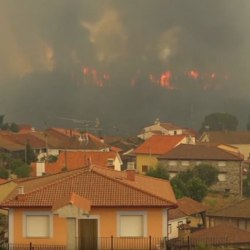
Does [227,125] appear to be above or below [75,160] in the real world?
above

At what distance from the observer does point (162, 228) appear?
16.2m

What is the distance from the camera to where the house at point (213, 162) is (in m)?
50.5

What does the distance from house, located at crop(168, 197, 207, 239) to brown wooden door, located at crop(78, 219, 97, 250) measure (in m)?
10.6

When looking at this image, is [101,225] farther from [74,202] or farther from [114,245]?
[74,202]

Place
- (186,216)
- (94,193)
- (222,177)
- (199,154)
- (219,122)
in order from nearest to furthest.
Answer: (94,193) → (186,216) → (222,177) → (199,154) → (219,122)

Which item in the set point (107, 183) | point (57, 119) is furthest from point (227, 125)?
point (107, 183)

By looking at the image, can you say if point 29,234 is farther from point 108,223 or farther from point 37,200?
point 108,223

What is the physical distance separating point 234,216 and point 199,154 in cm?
2535

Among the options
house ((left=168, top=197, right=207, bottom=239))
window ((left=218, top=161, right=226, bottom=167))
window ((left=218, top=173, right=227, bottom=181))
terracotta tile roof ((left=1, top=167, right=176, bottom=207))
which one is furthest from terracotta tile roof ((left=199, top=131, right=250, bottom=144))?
terracotta tile roof ((left=1, top=167, right=176, bottom=207))

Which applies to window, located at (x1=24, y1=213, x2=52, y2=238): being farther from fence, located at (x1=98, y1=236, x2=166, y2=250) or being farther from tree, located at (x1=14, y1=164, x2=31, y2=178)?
tree, located at (x1=14, y1=164, x2=31, y2=178)

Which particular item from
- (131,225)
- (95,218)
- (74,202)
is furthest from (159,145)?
(74,202)

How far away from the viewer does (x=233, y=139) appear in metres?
80.6

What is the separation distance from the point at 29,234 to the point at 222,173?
36688 mm

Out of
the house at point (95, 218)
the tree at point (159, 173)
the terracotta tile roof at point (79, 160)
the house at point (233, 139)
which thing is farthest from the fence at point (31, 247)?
the house at point (233, 139)
